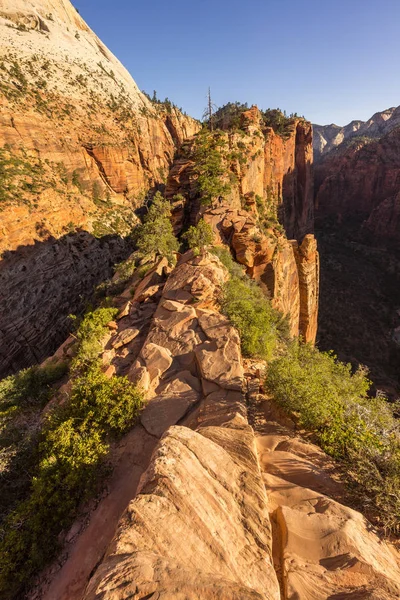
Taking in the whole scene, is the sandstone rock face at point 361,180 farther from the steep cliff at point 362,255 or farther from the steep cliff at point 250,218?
the steep cliff at point 250,218

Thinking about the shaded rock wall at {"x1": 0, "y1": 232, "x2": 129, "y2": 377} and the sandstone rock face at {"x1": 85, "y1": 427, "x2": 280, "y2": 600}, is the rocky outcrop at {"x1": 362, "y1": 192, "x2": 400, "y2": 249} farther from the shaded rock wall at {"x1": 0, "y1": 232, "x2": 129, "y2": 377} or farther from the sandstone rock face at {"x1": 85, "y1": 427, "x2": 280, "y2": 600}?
the sandstone rock face at {"x1": 85, "y1": 427, "x2": 280, "y2": 600}

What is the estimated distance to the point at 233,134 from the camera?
117ft

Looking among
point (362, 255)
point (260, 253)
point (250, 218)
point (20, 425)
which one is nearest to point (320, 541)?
point (20, 425)

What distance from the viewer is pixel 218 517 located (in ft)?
15.6

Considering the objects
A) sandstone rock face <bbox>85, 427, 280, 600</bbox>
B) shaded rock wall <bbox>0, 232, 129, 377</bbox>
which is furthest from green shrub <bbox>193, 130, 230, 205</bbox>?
sandstone rock face <bbox>85, 427, 280, 600</bbox>

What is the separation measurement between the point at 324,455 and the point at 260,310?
7.51 metres

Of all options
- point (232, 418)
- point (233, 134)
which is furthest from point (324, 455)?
point (233, 134)

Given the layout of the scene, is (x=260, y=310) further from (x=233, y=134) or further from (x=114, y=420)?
(x=233, y=134)

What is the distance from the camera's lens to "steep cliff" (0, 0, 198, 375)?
27781 mm

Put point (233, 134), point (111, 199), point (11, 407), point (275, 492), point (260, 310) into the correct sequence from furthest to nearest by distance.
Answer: point (111, 199) < point (233, 134) < point (260, 310) < point (11, 407) < point (275, 492)

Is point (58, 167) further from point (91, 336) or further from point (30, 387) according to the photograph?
point (91, 336)

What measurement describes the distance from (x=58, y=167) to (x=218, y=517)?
46.1 m

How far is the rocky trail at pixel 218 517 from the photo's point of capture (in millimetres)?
3964

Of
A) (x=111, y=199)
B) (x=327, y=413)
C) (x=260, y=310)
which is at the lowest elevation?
(x=327, y=413)
